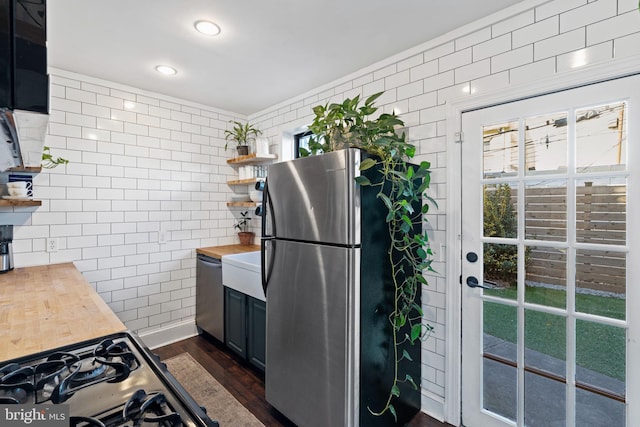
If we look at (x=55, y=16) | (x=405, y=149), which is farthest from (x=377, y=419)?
(x=55, y=16)

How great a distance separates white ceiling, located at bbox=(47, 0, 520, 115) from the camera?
1.66m

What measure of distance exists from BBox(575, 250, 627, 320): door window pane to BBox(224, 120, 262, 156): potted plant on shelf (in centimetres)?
290

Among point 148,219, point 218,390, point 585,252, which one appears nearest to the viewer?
point 585,252

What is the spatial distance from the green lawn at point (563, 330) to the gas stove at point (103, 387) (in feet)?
5.48

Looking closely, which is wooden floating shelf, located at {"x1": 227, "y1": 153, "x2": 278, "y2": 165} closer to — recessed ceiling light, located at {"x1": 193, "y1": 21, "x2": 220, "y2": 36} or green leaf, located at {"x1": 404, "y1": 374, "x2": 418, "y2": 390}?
recessed ceiling light, located at {"x1": 193, "y1": 21, "x2": 220, "y2": 36}

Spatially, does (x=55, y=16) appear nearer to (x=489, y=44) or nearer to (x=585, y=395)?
(x=489, y=44)

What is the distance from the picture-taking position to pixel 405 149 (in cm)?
177

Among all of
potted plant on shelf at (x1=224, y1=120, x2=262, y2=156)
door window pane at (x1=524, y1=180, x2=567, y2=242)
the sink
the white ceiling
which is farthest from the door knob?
potted plant on shelf at (x1=224, y1=120, x2=262, y2=156)

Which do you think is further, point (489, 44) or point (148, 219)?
point (148, 219)

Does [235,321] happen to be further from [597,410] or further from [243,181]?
[597,410]

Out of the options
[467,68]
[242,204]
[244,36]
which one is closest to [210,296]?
[242,204]

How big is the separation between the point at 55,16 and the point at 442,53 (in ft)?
7.53

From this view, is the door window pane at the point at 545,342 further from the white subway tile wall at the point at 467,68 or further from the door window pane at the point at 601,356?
the white subway tile wall at the point at 467,68

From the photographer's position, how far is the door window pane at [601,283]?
55.5 inches
